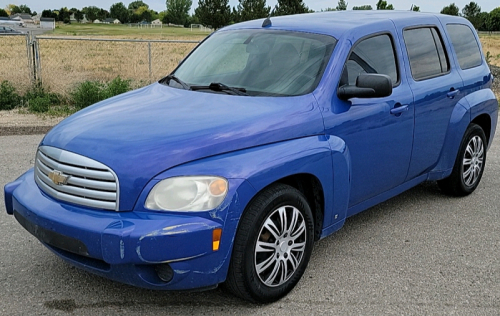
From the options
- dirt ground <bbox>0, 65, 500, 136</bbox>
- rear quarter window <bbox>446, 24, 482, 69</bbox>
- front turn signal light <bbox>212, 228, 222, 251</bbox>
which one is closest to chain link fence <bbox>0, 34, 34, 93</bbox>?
dirt ground <bbox>0, 65, 500, 136</bbox>

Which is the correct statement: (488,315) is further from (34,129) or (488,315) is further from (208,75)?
(34,129)

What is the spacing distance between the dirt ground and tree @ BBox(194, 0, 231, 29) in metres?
62.0

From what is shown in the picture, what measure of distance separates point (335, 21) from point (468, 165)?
7.07ft

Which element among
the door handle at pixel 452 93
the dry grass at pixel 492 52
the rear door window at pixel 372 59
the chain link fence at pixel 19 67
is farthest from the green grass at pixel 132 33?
the rear door window at pixel 372 59

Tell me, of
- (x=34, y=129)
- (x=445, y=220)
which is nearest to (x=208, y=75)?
(x=445, y=220)

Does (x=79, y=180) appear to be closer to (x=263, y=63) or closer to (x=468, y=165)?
(x=263, y=63)

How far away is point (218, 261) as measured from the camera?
3291 millimetres

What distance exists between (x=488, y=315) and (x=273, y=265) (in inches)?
52.4

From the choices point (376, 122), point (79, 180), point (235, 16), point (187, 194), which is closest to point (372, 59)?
point (376, 122)

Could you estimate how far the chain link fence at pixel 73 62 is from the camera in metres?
12.0

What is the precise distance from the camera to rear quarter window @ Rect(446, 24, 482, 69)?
18.6 ft

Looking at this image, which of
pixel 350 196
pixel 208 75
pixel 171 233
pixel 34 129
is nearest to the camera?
pixel 171 233

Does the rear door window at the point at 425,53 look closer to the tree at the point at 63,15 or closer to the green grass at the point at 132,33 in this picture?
the green grass at the point at 132,33

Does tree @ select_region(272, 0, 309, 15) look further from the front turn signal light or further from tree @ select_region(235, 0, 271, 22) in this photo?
the front turn signal light
